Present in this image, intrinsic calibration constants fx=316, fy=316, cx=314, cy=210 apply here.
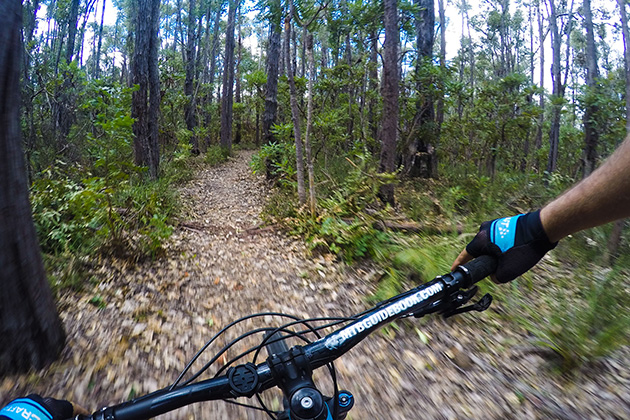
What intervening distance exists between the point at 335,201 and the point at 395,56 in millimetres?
2738

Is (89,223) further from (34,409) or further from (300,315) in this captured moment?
(34,409)

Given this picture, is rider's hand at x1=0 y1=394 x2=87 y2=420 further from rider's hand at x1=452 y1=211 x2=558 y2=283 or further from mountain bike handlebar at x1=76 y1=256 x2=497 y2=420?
rider's hand at x1=452 y1=211 x2=558 y2=283

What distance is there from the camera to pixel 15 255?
5.24ft

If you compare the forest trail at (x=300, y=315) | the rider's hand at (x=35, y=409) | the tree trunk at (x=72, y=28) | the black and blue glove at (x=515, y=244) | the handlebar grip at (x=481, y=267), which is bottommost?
the forest trail at (x=300, y=315)

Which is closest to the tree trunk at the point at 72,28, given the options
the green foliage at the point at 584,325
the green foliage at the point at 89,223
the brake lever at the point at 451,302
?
the green foliage at the point at 89,223

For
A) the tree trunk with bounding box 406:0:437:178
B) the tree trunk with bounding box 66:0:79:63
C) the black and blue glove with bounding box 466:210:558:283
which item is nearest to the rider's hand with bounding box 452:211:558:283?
the black and blue glove with bounding box 466:210:558:283

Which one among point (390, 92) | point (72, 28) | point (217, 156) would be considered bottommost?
point (390, 92)

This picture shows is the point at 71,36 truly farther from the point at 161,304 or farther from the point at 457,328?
the point at 457,328

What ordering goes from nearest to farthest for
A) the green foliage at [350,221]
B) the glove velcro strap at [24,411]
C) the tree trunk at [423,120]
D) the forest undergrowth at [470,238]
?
the glove velcro strap at [24,411] → the forest undergrowth at [470,238] → the green foliage at [350,221] → the tree trunk at [423,120]

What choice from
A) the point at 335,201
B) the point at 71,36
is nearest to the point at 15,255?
the point at 335,201

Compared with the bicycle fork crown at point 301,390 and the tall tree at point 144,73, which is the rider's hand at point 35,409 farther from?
the tall tree at point 144,73

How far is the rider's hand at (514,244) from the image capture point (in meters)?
1.18

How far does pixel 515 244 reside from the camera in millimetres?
1223

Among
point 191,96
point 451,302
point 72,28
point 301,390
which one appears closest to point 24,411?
point 301,390
